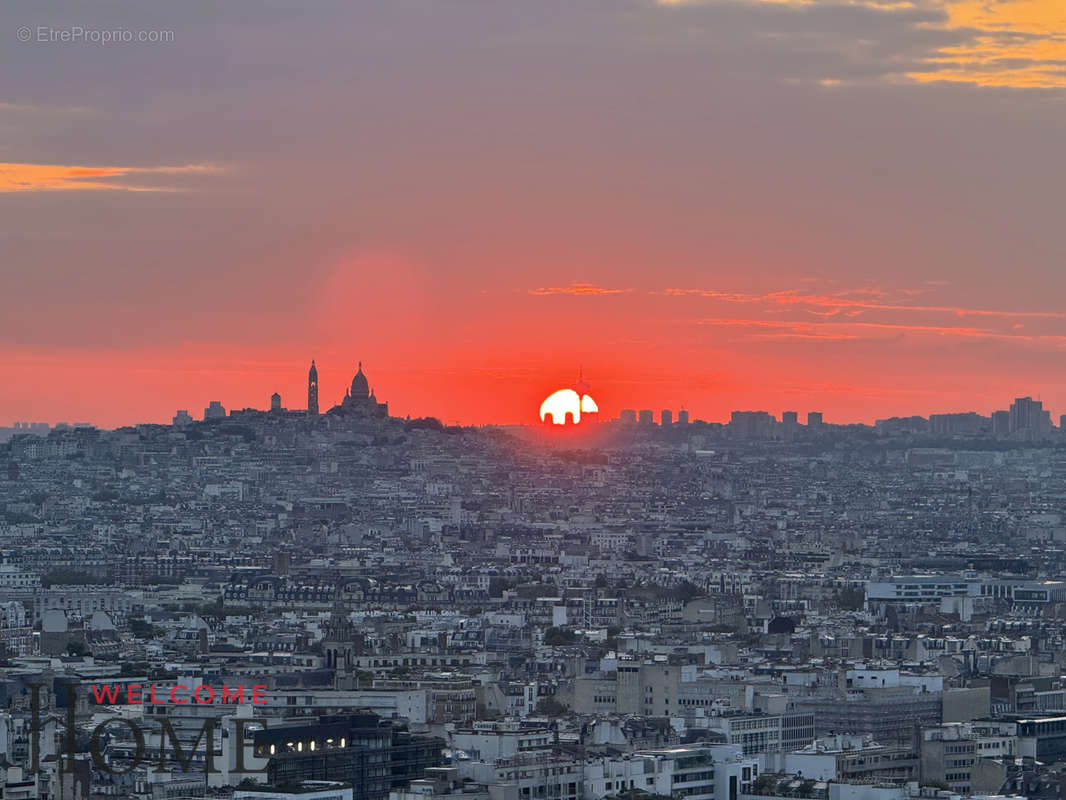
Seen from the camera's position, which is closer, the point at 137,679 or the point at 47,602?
the point at 137,679

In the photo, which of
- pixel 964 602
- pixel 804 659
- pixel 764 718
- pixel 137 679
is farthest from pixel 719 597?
pixel 764 718

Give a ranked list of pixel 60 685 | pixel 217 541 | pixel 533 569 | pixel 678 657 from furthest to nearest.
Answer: pixel 217 541 → pixel 533 569 → pixel 678 657 → pixel 60 685

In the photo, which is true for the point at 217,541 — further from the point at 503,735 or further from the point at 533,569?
the point at 503,735

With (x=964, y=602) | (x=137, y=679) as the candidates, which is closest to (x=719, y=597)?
(x=964, y=602)

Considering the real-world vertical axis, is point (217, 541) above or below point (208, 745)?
above

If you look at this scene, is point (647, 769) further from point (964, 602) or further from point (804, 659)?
point (964, 602)

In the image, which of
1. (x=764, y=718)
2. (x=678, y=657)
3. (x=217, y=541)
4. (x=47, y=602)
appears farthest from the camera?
(x=217, y=541)
